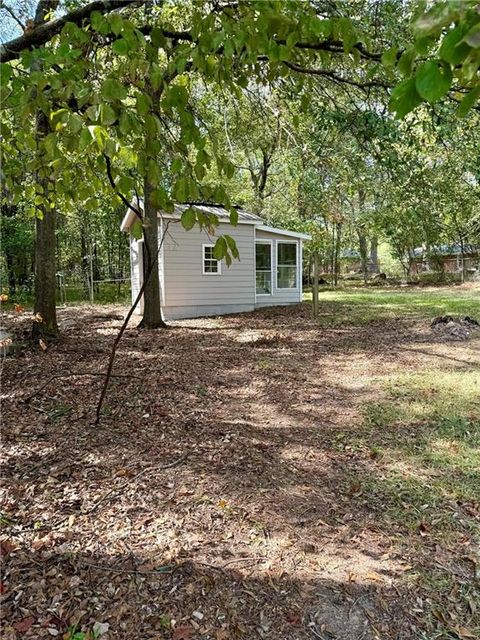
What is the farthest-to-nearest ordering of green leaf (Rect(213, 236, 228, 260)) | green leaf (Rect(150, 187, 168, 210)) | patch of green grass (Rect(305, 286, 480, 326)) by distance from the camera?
patch of green grass (Rect(305, 286, 480, 326)), green leaf (Rect(150, 187, 168, 210)), green leaf (Rect(213, 236, 228, 260))

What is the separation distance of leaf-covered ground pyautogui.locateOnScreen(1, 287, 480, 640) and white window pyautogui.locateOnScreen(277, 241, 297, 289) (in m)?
8.79

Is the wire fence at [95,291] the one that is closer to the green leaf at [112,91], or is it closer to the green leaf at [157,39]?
the green leaf at [157,39]

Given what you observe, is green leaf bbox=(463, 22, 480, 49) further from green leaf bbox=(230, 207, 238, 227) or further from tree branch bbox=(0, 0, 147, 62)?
tree branch bbox=(0, 0, 147, 62)

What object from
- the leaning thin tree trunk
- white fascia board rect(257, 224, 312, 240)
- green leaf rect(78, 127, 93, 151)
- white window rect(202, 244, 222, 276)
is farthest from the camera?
white fascia board rect(257, 224, 312, 240)

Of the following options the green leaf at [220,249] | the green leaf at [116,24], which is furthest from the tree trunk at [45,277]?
the green leaf at [220,249]

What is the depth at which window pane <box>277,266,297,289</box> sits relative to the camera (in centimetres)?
1375

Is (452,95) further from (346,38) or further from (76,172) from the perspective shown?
(76,172)

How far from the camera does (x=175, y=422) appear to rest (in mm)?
3723

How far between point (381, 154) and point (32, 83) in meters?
3.37

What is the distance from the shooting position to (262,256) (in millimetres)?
13406

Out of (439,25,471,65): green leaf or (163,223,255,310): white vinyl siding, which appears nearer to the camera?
(439,25,471,65): green leaf

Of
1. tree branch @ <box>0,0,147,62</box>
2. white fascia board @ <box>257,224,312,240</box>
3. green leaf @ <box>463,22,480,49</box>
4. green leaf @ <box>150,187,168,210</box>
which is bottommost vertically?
green leaf @ <box>150,187,168,210</box>

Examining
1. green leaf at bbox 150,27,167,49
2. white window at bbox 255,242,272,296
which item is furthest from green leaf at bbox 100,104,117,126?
white window at bbox 255,242,272,296

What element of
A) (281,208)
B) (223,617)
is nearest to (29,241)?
(281,208)
